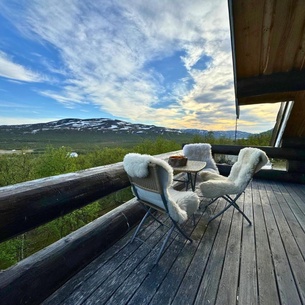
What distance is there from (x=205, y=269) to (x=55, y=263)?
3.93ft

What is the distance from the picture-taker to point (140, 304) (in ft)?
4.33

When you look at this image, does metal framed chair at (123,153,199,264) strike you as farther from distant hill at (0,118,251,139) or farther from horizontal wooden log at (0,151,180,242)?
distant hill at (0,118,251,139)

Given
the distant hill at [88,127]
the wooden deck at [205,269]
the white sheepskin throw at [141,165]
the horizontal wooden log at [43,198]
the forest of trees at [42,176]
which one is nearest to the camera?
the horizontal wooden log at [43,198]

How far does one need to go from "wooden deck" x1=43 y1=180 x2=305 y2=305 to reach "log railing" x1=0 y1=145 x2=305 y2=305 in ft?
0.38

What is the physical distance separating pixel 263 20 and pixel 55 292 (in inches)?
123

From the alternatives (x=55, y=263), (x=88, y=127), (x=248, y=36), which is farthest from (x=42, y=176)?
(x=88, y=127)

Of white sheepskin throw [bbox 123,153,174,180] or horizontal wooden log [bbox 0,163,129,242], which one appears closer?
horizontal wooden log [bbox 0,163,129,242]

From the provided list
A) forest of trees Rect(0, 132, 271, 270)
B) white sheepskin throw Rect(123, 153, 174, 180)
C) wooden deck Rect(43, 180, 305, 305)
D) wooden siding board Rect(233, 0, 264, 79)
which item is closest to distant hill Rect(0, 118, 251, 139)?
forest of trees Rect(0, 132, 271, 270)

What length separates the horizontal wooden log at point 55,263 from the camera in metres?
1.22

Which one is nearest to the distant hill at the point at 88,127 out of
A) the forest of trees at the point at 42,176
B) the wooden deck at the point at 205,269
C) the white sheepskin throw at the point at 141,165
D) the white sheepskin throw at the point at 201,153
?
the forest of trees at the point at 42,176

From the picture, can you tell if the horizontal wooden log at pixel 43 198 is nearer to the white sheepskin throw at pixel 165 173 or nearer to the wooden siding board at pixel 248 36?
the white sheepskin throw at pixel 165 173

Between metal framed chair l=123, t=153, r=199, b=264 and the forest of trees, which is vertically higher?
metal framed chair l=123, t=153, r=199, b=264

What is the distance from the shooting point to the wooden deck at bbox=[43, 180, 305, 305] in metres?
1.38

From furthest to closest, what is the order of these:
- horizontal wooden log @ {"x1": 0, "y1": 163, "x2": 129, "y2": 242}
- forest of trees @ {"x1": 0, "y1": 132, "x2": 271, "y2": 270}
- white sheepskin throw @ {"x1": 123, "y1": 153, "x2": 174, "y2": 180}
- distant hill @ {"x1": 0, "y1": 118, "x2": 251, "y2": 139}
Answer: distant hill @ {"x1": 0, "y1": 118, "x2": 251, "y2": 139} → forest of trees @ {"x1": 0, "y1": 132, "x2": 271, "y2": 270} → white sheepskin throw @ {"x1": 123, "y1": 153, "x2": 174, "y2": 180} → horizontal wooden log @ {"x1": 0, "y1": 163, "x2": 129, "y2": 242}
